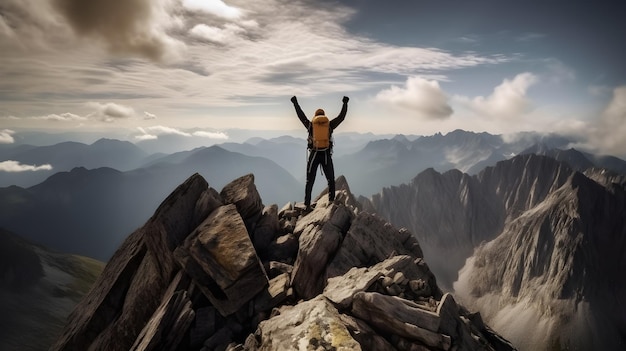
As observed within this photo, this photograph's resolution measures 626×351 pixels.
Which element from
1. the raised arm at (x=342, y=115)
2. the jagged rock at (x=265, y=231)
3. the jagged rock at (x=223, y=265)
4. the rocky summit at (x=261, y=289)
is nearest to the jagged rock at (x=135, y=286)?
the rocky summit at (x=261, y=289)

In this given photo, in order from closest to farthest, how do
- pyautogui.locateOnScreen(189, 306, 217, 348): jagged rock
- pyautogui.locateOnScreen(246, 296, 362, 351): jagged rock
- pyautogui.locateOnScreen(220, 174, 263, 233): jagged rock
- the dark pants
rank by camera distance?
pyautogui.locateOnScreen(246, 296, 362, 351): jagged rock
pyautogui.locateOnScreen(189, 306, 217, 348): jagged rock
pyautogui.locateOnScreen(220, 174, 263, 233): jagged rock
the dark pants

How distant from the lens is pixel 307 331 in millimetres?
10117

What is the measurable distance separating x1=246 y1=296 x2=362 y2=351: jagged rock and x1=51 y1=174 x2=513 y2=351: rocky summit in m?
0.04

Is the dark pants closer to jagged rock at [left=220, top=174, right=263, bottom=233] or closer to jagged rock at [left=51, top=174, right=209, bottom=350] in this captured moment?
jagged rock at [left=220, top=174, right=263, bottom=233]

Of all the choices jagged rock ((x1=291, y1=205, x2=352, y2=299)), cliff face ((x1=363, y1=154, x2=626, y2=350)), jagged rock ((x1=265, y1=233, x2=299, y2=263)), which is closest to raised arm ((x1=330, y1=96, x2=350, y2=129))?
jagged rock ((x1=291, y1=205, x2=352, y2=299))

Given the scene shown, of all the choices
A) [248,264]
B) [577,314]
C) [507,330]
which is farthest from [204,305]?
[577,314]

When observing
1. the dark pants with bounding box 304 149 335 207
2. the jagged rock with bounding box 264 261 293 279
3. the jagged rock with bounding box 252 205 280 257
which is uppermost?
the dark pants with bounding box 304 149 335 207

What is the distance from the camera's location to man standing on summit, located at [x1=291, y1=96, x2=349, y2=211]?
20.9m

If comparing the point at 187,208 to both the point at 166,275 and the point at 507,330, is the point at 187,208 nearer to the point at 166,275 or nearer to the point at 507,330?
the point at 166,275

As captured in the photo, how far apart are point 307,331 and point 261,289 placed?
16.9ft

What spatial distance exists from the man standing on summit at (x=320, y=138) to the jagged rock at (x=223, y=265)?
6655 mm

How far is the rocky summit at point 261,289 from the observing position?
11.1 m

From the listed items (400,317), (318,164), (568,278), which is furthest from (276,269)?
(568,278)

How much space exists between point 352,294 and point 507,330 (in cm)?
20208
